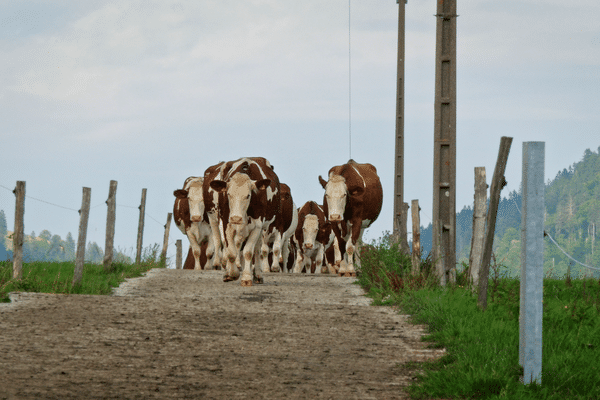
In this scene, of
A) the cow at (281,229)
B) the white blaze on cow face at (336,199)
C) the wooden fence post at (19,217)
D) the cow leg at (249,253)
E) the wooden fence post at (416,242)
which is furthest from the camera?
the cow at (281,229)

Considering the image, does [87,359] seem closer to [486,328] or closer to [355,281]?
[486,328]

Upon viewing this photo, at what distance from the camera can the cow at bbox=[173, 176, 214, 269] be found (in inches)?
786

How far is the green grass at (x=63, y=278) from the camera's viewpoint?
1241 cm

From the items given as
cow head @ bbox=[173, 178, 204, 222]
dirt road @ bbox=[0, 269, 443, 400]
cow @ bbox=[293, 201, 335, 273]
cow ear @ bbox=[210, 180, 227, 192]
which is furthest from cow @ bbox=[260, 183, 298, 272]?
dirt road @ bbox=[0, 269, 443, 400]

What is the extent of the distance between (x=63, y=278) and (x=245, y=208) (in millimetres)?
3848

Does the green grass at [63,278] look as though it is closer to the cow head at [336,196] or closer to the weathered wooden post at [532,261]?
the cow head at [336,196]

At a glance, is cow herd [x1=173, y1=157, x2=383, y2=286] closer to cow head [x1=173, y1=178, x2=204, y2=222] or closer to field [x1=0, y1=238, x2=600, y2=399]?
cow head [x1=173, y1=178, x2=204, y2=222]

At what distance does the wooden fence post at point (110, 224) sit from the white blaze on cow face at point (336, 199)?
482 cm

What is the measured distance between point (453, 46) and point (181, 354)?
8158 millimetres

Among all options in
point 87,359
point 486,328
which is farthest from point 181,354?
point 486,328

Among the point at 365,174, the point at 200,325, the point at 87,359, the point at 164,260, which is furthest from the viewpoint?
the point at 164,260

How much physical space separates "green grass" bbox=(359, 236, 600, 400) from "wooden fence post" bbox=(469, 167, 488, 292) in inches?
14.3

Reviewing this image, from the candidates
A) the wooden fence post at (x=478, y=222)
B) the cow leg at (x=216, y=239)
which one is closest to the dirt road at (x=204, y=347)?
the wooden fence post at (x=478, y=222)

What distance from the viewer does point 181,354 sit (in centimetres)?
754
